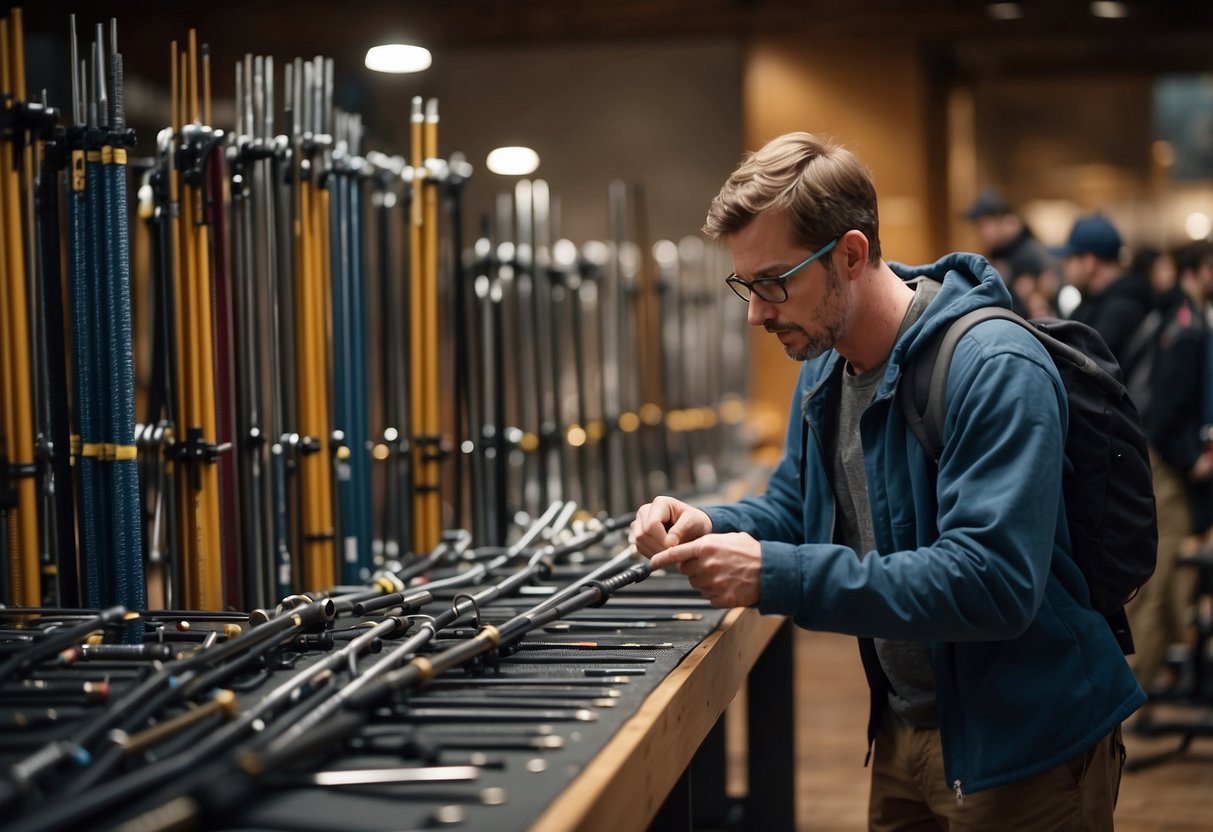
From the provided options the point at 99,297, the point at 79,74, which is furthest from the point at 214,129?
the point at 99,297

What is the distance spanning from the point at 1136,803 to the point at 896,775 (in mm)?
2431

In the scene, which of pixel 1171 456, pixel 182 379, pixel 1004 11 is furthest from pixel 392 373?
pixel 1004 11

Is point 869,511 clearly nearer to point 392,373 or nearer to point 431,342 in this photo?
point 431,342

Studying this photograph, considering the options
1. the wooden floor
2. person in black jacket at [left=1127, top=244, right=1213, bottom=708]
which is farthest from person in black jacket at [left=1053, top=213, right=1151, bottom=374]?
the wooden floor

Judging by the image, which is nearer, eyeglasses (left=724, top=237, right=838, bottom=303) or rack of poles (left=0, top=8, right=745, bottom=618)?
eyeglasses (left=724, top=237, right=838, bottom=303)

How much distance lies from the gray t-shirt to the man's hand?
0.32m

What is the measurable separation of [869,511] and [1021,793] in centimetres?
44

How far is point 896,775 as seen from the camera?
7.01 ft

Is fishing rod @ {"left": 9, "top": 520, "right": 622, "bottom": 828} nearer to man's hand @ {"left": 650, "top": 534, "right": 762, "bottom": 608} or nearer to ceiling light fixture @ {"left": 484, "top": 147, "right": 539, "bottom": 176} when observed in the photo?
man's hand @ {"left": 650, "top": 534, "right": 762, "bottom": 608}

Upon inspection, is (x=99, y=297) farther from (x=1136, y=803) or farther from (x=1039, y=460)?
(x=1136, y=803)

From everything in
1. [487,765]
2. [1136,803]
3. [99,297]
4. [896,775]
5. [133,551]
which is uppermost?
[99,297]

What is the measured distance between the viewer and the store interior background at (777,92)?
812cm

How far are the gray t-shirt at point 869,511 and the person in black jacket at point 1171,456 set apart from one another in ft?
10.6

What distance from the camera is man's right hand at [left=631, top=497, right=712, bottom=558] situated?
2002mm
